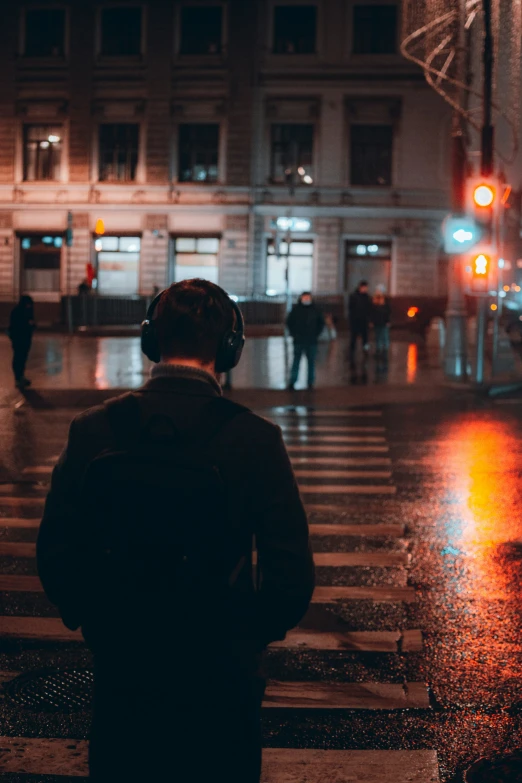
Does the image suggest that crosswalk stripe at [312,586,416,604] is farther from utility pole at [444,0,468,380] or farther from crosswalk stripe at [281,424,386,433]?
utility pole at [444,0,468,380]

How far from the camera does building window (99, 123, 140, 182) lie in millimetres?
45906

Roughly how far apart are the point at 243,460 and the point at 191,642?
0.43m

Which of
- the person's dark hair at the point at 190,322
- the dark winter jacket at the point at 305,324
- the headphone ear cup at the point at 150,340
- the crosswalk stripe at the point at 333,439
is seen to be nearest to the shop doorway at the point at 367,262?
the dark winter jacket at the point at 305,324

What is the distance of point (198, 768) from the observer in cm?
229

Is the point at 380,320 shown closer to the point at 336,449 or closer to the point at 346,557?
the point at 336,449

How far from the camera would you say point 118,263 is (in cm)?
4578

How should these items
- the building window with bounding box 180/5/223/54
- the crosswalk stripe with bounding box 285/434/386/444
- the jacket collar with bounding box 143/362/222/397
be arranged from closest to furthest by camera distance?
the jacket collar with bounding box 143/362/222/397 < the crosswalk stripe with bounding box 285/434/386/444 < the building window with bounding box 180/5/223/54

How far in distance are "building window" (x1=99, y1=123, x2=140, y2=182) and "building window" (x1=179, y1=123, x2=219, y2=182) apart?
2.15m

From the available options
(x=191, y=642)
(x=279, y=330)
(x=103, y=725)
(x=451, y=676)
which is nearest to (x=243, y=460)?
(x=191, y=642)

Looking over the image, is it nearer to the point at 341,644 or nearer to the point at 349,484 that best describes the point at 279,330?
the point at 349,484

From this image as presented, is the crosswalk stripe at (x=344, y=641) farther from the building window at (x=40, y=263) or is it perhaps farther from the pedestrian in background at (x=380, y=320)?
the building window at (x=40, y=263)

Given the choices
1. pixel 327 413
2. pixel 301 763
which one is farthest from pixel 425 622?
pixel 327 413

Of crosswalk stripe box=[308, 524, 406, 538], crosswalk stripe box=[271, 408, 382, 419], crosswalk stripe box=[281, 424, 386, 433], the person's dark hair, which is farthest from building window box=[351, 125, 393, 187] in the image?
the person's dark hair

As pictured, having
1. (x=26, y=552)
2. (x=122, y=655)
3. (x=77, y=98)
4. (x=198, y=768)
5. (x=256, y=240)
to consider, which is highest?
(x=77, y=98)
